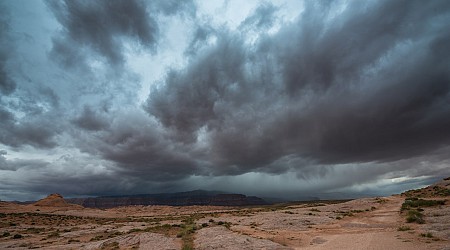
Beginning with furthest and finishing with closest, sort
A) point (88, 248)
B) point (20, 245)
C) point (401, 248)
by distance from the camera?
point (20, 245)
point (88, 248)
point (401, 248)

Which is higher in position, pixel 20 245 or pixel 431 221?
pixel 431 221

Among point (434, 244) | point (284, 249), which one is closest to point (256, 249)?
point (284, 249)

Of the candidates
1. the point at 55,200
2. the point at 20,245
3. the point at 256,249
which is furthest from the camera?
the point at 55,200

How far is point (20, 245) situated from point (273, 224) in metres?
37.3

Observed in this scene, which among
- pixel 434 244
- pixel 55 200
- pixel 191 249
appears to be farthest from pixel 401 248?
pixel 55 200

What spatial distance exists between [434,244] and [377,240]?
4.46 m

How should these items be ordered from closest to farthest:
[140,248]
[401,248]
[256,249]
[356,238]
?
1. [401,248]
2. [256,249]
3. [356,238]
4. [140,248]

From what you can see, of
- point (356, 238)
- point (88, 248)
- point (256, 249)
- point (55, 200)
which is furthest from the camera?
point (55, 200)

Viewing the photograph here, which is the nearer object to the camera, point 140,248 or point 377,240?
point 377,240

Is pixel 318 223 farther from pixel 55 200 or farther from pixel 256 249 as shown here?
pixel 55 200

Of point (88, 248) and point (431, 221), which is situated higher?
point (431, 221)

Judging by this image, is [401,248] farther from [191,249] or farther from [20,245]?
[20,245]

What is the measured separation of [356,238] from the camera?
26.5 meters

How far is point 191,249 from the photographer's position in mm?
26688
